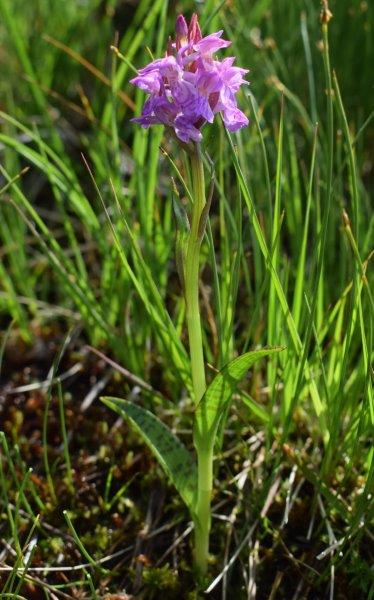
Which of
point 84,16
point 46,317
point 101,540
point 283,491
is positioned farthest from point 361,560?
point 84,16

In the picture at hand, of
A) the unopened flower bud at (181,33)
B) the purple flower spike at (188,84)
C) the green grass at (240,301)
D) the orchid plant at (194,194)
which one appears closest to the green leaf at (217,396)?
the orchid plant at (194,194)

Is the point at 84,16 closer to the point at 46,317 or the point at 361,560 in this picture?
the point at 46,317

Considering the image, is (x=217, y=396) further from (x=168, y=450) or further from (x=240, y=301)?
(x=240, y=301)

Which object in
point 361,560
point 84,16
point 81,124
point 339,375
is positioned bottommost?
point 361,560

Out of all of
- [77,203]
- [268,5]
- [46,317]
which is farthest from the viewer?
[268,5]

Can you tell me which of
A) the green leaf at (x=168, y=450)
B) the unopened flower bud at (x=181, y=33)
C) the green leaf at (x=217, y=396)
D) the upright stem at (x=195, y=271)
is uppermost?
the unopened flower bud at (x=181, y=33)

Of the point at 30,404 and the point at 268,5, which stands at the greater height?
the point at 268,5

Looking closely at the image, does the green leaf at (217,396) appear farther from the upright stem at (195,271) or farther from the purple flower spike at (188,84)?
the purple flower spike at (188,84)
